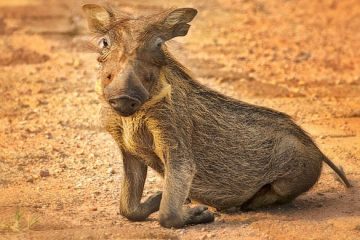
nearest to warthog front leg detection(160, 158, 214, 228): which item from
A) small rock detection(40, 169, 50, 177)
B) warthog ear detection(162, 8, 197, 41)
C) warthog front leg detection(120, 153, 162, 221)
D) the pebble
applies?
warthog front leg detection(120, 153, 162, 221)

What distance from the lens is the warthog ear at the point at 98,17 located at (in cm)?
630

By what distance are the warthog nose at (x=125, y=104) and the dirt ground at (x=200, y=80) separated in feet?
2.78

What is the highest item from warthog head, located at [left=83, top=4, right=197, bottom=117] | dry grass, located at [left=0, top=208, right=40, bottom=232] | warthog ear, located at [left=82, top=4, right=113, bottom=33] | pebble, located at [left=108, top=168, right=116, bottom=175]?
warthog ear, located at [left=82, top=4, right=113, bottom=33]

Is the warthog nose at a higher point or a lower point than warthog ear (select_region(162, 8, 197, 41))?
lower

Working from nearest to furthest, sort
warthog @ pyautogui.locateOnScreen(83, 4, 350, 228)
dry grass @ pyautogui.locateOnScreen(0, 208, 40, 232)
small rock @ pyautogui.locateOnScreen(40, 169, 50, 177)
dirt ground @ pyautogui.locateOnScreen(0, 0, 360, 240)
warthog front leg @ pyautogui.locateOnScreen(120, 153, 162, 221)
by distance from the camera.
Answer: warthog @ pyautogui.locateOnScreen(83, 4, 350, 228) < dry grass @ pyautogui.locateOnScreen(0, 208, 40, 232) < dirt ground @ pyautogui.locateOnScreen(0, 0, 360, 240) < warthog front leg @ pyautogui.locateOnScreen(120, 153, 162, 221) < small rock @ pyautogui.locateOnScreen(40, 169, 50, 177)

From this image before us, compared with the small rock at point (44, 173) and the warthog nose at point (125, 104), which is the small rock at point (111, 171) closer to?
the small rock at point (44, 173)

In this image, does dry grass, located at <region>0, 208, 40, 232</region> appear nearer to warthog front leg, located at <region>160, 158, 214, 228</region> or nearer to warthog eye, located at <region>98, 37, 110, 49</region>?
Result: warthog front leg, located at <region>160, 158, 214, 228</region>

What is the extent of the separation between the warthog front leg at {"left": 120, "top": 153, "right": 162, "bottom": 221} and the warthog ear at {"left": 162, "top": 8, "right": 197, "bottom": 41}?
91 cm

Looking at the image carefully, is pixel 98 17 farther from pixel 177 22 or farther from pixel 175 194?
pixel 175 194

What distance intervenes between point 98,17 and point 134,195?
126cm

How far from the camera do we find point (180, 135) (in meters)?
6.47

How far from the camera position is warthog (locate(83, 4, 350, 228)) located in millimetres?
6090

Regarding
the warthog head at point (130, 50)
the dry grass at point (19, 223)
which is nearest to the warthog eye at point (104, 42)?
the warthog head at point (130, 50)

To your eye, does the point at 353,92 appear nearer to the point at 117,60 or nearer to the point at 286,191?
the point at 286,191
